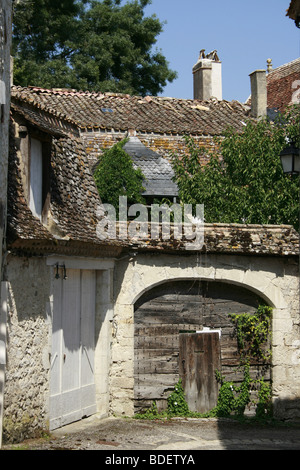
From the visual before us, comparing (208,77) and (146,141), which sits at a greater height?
(208,77)

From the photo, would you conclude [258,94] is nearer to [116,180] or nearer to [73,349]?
[116,180]

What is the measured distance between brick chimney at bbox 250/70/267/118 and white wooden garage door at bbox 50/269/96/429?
13.2 meters

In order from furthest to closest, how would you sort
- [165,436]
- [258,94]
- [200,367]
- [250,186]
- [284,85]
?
[284,85] → [258,94] → [250,186] → [200,367] → [165,436]

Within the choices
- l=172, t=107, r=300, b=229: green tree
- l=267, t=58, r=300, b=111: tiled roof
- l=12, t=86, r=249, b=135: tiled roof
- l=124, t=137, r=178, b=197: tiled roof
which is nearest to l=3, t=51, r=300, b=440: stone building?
l=172, t=107, r=300, b=229: green tree

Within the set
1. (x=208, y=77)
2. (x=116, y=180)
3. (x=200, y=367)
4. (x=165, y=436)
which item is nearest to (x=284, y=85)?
(x=208, y=77)

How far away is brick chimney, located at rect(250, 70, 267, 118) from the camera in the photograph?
22.2 m

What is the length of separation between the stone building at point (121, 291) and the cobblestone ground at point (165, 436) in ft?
1.02

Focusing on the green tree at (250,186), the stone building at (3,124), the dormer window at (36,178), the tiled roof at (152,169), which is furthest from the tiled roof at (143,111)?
the stone building at (3,124)

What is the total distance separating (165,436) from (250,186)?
6.03m

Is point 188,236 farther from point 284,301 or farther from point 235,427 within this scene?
point 235,427

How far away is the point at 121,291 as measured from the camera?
35.1ft

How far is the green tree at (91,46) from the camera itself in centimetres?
2491

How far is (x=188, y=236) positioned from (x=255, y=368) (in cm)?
236

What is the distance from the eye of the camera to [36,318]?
8.81 metres
